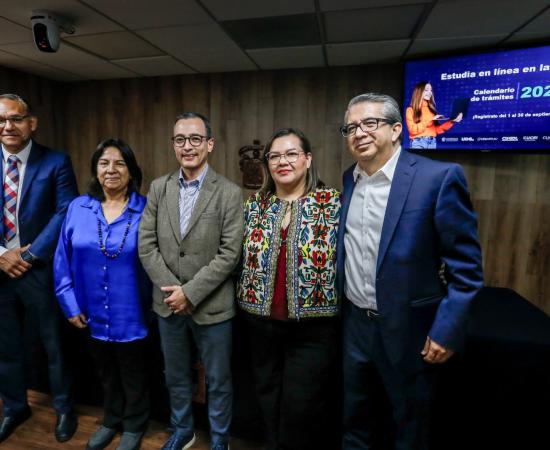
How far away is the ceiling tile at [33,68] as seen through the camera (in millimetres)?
3525

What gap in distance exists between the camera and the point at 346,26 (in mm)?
2648

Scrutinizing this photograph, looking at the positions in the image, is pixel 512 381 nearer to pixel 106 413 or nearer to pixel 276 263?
pixel 276 263

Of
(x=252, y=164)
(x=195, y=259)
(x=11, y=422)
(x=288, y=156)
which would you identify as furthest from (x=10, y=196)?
(x=252, y=164)

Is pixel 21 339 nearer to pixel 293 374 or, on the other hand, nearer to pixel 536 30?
pixel 293 374

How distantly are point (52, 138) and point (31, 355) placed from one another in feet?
10.4

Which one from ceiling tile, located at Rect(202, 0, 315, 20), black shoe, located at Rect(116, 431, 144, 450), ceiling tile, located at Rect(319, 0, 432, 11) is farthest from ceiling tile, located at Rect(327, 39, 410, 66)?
black shoe, located at Rect(116, 431, 144, 450)

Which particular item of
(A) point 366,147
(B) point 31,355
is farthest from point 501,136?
(B) point 31,355

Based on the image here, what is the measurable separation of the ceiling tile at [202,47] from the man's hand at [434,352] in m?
2.57

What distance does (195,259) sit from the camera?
1.69 meters

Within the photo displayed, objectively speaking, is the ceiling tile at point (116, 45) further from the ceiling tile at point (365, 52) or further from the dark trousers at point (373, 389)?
the dark trousers at point (373, 389)

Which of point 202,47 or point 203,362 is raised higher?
point 202,47

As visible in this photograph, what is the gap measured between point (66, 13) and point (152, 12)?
0.62 metres

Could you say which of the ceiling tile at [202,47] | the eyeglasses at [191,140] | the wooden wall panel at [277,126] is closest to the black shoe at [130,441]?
the eyeglasses at [191,140]

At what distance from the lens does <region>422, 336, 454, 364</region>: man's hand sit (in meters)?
1.34
